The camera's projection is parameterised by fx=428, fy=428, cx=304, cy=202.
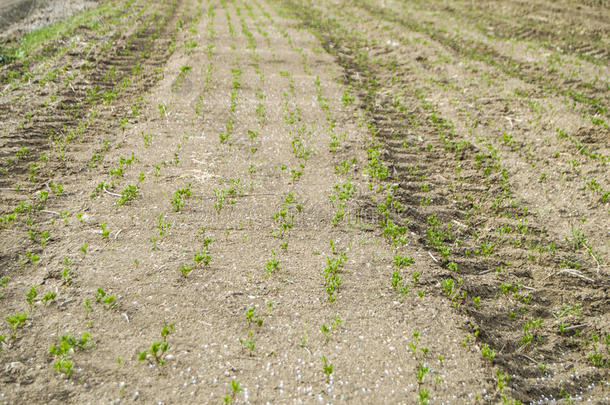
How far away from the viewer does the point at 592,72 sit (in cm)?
1146

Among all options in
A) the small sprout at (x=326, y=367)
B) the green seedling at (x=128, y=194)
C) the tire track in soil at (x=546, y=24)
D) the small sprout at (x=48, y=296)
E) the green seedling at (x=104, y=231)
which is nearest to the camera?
the small sprout at (x=326, y=367)

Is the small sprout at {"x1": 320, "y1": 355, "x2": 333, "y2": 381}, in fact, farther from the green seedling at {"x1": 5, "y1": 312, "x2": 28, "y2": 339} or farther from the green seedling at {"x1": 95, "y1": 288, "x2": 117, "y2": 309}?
the green seedling at {"x1": 5, "y1": 312, "x2": 28, "y2": 339}

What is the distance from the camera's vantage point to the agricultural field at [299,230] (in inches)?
160

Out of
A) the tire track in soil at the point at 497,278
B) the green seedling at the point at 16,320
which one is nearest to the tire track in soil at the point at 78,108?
the green seedling at the point at 16,320

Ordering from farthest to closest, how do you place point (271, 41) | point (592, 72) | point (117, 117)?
point (271, 41) < point (592, 72) < point (117, 117)

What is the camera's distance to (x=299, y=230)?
595 centimetres

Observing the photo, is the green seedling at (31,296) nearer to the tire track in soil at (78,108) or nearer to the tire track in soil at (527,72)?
the tire track in soil at (78,108)

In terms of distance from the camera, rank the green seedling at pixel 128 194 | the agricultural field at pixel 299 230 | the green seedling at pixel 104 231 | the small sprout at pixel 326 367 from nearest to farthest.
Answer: the small sprout at pixel 326 367 → the agricultural field at pixel 299 230 → the green seedling at pixel 104 231 → the green seedling at pixel 128 194

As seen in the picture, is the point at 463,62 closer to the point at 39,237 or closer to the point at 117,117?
the point at 117,117

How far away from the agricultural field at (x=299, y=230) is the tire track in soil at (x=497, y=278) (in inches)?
1.1

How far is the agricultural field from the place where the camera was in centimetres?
407

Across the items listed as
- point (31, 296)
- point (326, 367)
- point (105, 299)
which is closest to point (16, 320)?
point (31, 296)

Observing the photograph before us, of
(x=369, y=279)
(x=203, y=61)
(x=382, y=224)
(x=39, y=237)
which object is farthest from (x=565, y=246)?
(x=203, y=61)

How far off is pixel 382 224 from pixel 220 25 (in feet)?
40.5
